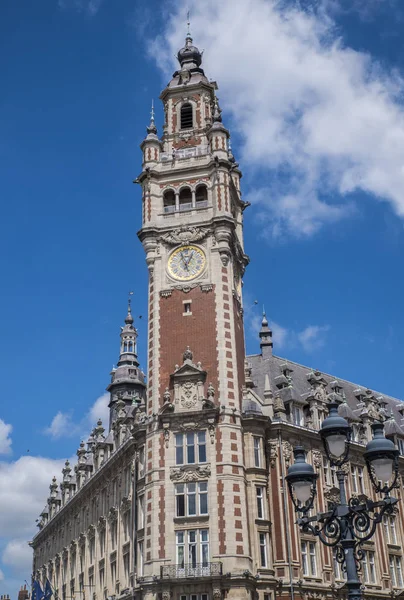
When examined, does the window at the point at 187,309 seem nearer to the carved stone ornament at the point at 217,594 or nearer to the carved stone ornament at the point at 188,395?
the carved stone ornament at the point at 188,395

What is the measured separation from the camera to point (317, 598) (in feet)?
191

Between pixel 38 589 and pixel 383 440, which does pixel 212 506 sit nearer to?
pixel 383 440

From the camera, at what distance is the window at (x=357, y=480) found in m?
67.8

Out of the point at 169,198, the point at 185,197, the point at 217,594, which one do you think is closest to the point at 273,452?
the point at 217,594

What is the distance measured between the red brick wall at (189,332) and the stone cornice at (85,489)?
33.2 feet

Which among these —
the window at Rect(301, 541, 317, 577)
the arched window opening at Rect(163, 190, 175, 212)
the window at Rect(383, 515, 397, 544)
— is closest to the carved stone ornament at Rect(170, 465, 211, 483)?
the window at Rect(301, 541, 317, 577)

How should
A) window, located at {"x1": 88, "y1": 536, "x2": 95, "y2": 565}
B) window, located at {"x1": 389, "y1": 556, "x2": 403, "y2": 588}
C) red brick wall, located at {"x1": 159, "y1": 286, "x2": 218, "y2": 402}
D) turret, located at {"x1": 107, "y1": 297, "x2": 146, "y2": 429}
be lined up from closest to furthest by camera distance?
red brick wall, located at {"x1": 159, "y1": 286, "x2": 218, "y2": 402}
window, located at {"x1": 389, "y1": 556, "x2": 403, "y2": 588}
window, located at {"x1": 88, "y1": 536, "x2": 95, "y2": 565}
turret, located at {"x1": 107, "y1": 297, "x2": 146, "y2": 429}

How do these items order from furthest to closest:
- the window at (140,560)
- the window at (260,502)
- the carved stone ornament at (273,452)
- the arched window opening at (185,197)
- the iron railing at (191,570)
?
the arched window opening at (185,197) → the carved stone ornament at (273,452) → the window at (140,560) → the window at (260,502) → the iron railing at (191,570)

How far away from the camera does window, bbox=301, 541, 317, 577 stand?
2330 inches

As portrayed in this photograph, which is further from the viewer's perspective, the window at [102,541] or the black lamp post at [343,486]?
the window at [102,541]

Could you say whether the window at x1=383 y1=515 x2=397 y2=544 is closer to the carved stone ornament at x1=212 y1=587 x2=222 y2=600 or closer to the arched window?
the carved stone ornament at x1=212 y1=587 x2=222 y2=600

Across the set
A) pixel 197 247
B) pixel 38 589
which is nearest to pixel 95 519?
pixel 38 589

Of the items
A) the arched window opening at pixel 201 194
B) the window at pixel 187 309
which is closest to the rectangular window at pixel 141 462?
the window at pixel 187 309

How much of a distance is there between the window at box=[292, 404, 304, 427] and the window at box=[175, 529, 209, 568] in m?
15.4
